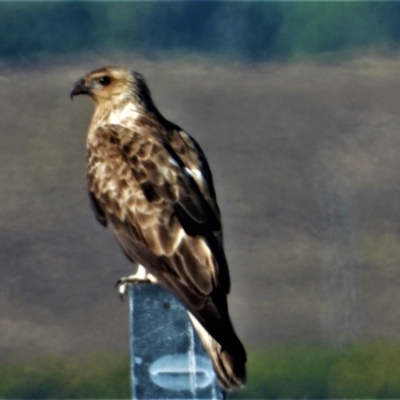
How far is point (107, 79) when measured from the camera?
7.35 metres

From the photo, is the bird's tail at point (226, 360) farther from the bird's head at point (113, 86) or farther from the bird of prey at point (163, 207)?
the bird's head at point (113, 86)

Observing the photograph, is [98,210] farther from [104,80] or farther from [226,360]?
[226,360]

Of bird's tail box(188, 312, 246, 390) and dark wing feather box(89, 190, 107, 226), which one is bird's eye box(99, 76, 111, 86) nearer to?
dark wing feather box(89, 190, 107, 226)

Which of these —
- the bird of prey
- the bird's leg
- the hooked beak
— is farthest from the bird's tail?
the hooked beak

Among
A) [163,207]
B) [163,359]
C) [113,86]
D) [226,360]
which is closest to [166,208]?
[163,207]

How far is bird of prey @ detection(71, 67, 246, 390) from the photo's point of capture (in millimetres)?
5426

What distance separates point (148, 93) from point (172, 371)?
283 centimetres

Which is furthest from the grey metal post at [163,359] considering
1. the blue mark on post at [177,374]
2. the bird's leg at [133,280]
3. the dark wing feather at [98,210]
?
the dark wing feather at [98,210]

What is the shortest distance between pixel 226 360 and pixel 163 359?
1.29 feet

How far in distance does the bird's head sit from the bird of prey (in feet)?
0.04

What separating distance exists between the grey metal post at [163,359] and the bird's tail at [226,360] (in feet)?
0.44

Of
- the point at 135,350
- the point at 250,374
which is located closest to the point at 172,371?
the point at 135,350

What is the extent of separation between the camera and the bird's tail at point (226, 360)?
498 cm

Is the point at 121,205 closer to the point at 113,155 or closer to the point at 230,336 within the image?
the point at 113,155
